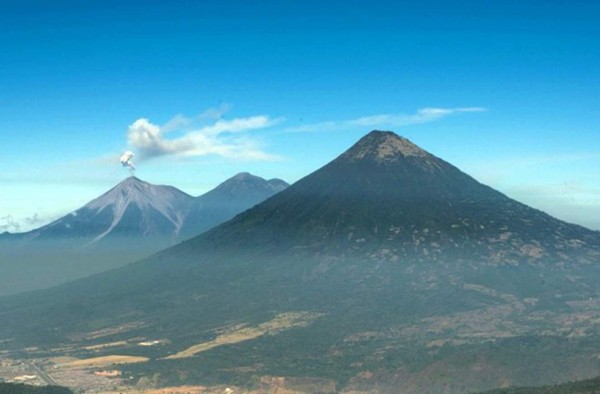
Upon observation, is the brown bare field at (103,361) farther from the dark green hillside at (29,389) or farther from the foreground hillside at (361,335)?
the dark green hillside at (29,389)

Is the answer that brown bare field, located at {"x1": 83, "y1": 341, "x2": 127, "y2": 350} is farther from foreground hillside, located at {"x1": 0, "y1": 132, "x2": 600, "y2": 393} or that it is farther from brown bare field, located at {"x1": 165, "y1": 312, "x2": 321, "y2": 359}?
brown bare field, located at {"x1": 165, "y1": 312, "x2": 321, "y2": 359}

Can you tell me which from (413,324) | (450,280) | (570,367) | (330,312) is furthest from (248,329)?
(570,367)

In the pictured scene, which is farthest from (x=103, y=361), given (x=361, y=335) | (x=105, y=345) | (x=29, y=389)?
(x=361, y=335)

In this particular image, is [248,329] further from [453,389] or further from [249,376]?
[453,389]

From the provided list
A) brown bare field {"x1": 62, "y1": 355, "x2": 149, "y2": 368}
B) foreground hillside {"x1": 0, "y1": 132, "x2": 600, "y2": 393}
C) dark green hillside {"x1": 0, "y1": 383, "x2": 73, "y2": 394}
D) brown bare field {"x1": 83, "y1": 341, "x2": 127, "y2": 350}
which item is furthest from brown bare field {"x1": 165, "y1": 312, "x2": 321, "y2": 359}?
dark green hillside {"x1": 0, "y1": 383, "x2": 73, "y2": 394}

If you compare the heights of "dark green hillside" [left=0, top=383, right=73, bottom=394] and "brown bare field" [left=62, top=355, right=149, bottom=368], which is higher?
"dark green hillside" [left=0, top=383, right=73, bottom=394]

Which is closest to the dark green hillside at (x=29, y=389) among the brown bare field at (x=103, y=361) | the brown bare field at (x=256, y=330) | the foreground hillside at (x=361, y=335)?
the foreground hillside at (x=361, y=335)
